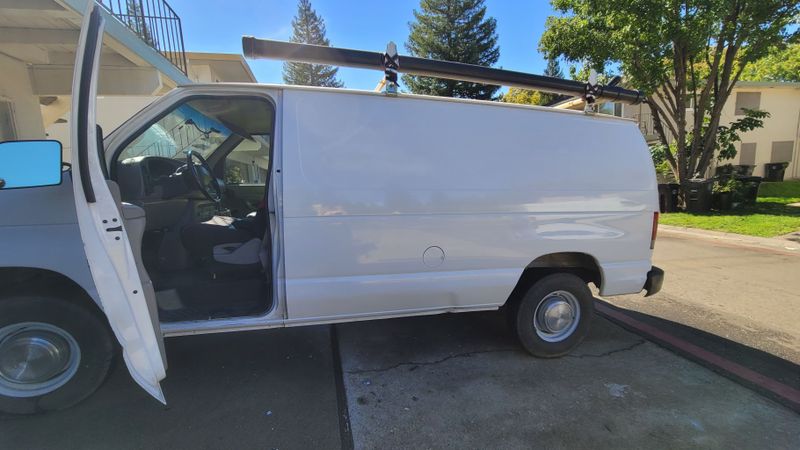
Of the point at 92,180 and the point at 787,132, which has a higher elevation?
the point at 787,132

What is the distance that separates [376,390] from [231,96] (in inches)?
91.4

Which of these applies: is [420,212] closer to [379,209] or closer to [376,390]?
[379,209]

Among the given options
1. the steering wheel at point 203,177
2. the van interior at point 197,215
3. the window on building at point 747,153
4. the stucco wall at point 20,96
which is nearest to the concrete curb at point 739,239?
the van interior at point 197,215

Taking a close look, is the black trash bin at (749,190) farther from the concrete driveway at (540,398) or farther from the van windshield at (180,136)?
the van windshield at (180,136)

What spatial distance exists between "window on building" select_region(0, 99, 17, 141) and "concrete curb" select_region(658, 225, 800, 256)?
13.0m

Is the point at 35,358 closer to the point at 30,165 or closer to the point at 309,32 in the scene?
the point at 30,165

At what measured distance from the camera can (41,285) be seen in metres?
2.59

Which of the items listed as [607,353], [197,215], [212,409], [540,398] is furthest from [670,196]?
[212,409]

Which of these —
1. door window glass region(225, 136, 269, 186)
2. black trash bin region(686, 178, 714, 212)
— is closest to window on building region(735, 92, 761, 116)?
black trash bin region(686, 178, 714, 212)

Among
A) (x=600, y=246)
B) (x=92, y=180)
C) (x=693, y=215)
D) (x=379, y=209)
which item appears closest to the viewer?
(x=92, y=180)

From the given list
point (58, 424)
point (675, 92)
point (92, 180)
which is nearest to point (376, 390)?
point (58, 424)

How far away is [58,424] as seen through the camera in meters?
2.65

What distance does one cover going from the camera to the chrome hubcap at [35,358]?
2.55m

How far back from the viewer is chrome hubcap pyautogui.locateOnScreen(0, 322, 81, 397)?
2.55m
